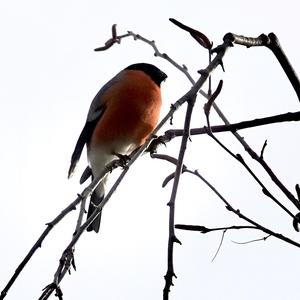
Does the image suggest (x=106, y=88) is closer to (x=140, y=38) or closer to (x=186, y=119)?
(x=140, y=38)

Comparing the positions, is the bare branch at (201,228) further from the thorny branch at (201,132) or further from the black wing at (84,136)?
the black wing at (84,136)

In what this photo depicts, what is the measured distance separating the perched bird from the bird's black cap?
25 centimetres

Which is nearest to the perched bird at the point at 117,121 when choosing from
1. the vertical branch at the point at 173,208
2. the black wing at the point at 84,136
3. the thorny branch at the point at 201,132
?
the black wing at the point at 84,136

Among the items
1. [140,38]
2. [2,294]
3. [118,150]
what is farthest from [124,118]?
[2,294]

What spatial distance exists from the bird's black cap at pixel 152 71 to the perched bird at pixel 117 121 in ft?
0.83

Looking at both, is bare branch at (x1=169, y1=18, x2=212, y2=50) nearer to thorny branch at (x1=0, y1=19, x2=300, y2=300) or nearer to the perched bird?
thorny branch at (x1=0, y1=19, x2=300, y2=300)

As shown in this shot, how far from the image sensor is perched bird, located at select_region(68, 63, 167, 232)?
4957 mm

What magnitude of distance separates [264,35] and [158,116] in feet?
10.1

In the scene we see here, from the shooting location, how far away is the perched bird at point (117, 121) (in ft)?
16.3

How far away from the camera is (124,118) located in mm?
4965

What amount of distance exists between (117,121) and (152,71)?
3.32 feet

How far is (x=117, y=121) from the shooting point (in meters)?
4.99

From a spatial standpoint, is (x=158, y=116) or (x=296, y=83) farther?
(x=158, y=116)

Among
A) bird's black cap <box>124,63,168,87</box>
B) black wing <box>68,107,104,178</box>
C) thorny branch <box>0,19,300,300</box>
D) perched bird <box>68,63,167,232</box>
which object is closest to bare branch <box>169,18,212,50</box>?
thorny branch <box>0,19,300,300</box>
